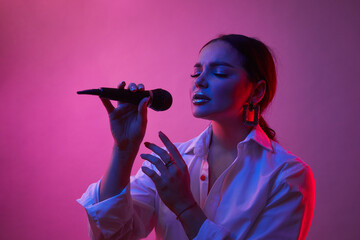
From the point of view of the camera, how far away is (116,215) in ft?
3.38

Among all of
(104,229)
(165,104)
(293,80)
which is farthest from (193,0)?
(104,229)

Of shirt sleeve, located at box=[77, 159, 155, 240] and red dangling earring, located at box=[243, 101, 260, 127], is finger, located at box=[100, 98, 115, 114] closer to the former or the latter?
shirt sleeve, located at box=[77, 159, 155, 240]

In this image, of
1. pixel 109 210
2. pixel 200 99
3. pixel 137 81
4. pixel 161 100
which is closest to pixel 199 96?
pixel 200 99

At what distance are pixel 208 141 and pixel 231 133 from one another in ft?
0.42

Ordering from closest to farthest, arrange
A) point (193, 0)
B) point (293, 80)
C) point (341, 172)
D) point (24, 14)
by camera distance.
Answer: point (341, 172) → point (293, 80) → point (193, 0) → point (24, 14)

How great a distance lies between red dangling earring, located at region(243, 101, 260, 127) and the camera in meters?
1.16

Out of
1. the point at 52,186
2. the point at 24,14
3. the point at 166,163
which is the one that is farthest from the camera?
the point at 24,14

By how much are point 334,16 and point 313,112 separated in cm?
56

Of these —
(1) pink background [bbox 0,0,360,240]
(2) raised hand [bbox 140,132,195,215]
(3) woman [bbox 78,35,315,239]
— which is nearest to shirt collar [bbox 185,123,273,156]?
(3) woman [bbox 78,35,315,239]

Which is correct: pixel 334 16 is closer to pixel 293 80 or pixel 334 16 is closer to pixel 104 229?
pixel 293 80

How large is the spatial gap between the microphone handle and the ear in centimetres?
46

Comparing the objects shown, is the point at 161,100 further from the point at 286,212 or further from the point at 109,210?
the point at 286,212

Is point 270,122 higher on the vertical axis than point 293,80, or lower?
lower

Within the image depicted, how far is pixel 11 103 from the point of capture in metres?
2.41
